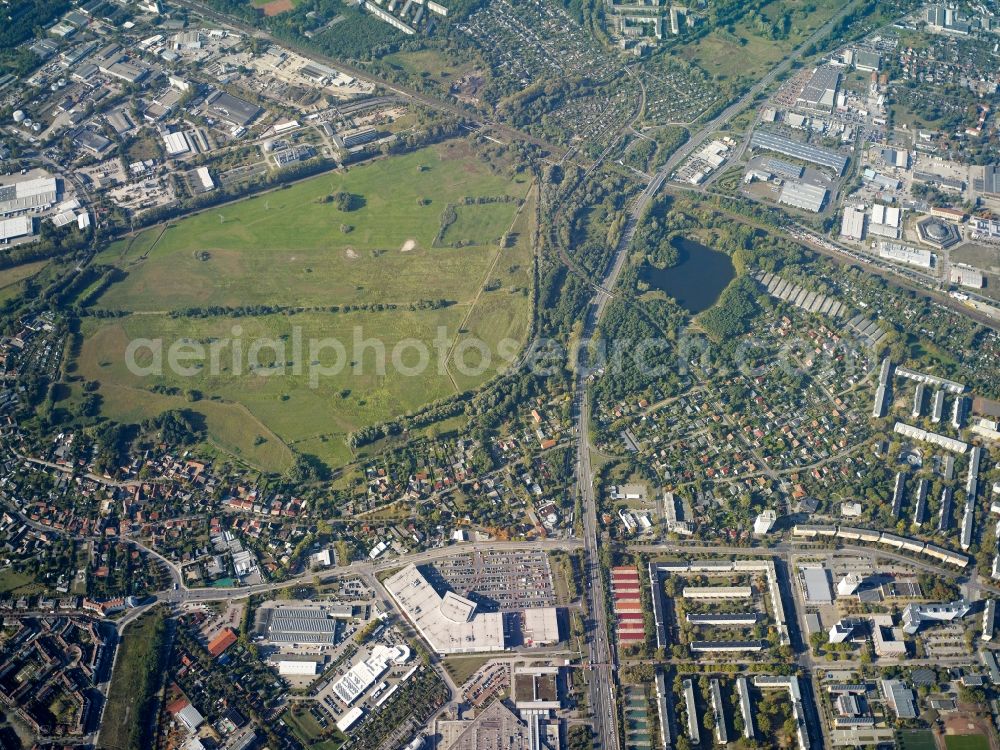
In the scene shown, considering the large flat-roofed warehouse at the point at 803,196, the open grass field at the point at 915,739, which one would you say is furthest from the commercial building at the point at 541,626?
the large flat-roofed warehouse at the point at 803,196

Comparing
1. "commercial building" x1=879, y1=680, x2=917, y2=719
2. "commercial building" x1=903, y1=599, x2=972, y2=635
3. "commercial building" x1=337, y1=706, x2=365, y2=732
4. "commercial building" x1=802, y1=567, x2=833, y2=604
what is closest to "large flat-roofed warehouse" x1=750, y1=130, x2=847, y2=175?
"commercial building" x1=802, y1=567, x2=833, y2=604

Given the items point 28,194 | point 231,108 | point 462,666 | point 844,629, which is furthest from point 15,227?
point 844,629

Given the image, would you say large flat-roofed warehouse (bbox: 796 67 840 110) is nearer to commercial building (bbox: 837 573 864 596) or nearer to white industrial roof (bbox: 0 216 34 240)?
commercial building (bbox: 837 573 864 596)

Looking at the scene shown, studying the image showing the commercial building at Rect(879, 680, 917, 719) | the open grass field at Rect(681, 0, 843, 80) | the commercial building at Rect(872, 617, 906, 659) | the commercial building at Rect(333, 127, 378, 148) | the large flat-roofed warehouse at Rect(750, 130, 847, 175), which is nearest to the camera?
the commercial building at Rect(879, 680, 917, 719)

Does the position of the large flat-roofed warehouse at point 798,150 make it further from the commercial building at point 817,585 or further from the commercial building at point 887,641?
the commercial building at point 887,641

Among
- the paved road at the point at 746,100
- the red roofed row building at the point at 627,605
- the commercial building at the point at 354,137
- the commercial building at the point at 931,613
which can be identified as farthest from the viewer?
the paved road at the point at 746,100

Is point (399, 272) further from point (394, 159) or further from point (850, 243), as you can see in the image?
point (850, 243)

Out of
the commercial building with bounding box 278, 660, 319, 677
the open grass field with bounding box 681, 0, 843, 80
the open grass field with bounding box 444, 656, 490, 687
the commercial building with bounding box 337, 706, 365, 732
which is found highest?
the open grass field with bounding box 681, 0, 843, 80

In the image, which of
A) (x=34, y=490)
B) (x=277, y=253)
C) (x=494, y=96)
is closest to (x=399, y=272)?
(x=277, y=253)
